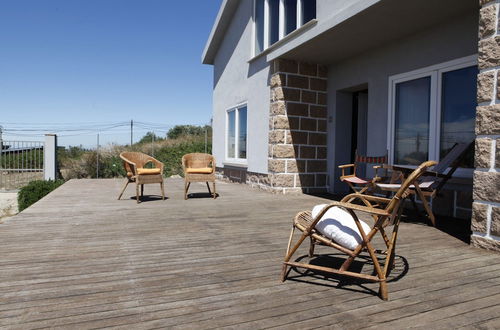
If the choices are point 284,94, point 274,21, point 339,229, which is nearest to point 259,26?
point 274,21

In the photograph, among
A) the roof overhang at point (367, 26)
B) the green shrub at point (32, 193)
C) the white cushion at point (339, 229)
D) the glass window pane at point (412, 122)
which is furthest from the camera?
the green shrub at point (32, 193)

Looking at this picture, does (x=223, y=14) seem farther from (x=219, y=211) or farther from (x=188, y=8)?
(x=219, y=211)

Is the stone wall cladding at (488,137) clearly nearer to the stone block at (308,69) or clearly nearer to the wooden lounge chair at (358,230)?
the wooden lounge chair at (358,230)

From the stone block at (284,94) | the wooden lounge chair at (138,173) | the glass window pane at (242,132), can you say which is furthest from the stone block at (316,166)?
the wooden lounge chair at (138,173)

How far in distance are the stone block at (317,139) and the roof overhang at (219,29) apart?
446 centimetres

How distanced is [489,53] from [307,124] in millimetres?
4219

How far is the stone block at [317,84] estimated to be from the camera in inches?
281

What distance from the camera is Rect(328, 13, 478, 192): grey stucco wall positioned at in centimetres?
459

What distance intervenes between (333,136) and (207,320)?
19.0 ft

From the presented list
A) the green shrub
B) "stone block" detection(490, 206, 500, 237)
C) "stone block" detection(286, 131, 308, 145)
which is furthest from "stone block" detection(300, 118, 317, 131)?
the green shrub

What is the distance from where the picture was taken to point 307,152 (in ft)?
23.4

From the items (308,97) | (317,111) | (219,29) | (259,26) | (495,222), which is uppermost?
(219,29)

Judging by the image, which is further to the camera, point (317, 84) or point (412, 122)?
point (317, 84)

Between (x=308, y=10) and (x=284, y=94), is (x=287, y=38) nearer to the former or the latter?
(x=308, y=10)
